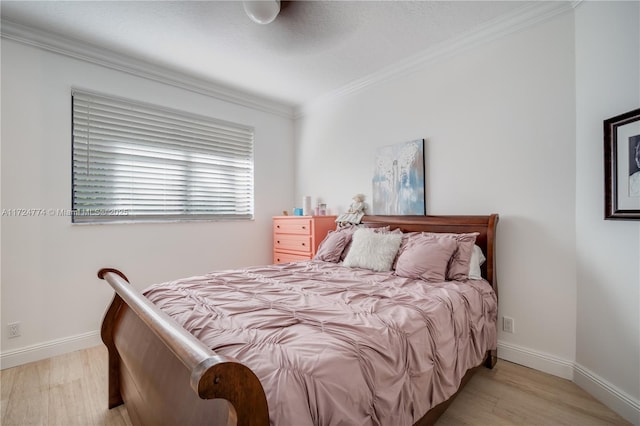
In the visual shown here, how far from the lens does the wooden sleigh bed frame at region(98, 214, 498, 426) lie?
710 mm

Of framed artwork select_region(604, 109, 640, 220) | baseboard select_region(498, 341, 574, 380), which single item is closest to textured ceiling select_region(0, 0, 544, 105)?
framed artwork select_region(604, 109, 640, 220)

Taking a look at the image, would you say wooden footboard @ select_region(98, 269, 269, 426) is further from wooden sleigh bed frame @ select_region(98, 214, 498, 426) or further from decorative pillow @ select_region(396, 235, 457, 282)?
decorative pillow @ select_region(396, 235, 457, 282)

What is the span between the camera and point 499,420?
1665 mm

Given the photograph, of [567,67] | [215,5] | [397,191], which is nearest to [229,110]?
[215,5]

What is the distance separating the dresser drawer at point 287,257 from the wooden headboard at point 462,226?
90 cm

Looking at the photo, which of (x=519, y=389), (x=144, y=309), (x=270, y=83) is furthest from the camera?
(x=270, y=83)

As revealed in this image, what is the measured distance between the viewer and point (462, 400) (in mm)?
1853

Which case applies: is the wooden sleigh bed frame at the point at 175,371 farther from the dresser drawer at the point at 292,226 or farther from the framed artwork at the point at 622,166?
the dresser drawer at the point at 292,226

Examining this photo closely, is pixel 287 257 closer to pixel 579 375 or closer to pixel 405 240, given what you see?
pixel 405 240

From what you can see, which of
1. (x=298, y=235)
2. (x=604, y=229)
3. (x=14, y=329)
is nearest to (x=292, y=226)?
(x=298, y=235)

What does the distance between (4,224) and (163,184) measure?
4.02 ft

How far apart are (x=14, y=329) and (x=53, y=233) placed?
77 cm

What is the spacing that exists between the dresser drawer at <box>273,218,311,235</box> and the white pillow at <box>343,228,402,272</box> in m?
0.91

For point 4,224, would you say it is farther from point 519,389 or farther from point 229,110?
point 519,389
